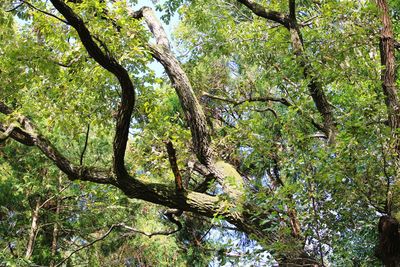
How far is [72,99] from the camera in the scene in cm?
471

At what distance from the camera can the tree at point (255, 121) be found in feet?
11.7

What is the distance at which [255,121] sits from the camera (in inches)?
190

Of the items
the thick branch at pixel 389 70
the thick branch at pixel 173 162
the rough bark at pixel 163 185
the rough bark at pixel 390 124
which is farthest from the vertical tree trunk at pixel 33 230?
the thick branch at pixel 389 70

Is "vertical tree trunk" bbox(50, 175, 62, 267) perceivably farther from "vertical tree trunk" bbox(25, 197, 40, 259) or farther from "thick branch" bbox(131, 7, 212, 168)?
"thick branch" bbox(131, 7, 212, 168)

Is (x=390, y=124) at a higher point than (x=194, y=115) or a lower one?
lower

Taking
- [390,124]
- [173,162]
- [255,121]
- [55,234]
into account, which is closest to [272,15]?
[255,121]

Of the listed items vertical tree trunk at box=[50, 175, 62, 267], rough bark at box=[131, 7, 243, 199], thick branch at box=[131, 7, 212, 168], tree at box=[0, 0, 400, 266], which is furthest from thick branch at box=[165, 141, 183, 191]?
vertical tree trunk at box=[50, 175, 62, 267]

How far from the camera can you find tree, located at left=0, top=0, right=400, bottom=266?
3562 mm

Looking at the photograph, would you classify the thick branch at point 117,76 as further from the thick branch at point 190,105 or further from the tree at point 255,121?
the thick branch at point 190,105

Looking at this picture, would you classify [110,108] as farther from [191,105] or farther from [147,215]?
[147,215]

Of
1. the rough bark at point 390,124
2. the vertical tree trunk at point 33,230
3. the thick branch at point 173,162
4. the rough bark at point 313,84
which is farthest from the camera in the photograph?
the vertical tree trunk at point 33,230

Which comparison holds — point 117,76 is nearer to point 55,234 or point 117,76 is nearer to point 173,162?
point 173,162

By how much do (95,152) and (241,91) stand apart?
3183mm

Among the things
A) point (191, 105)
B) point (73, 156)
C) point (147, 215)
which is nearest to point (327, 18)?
point (191, 105)
